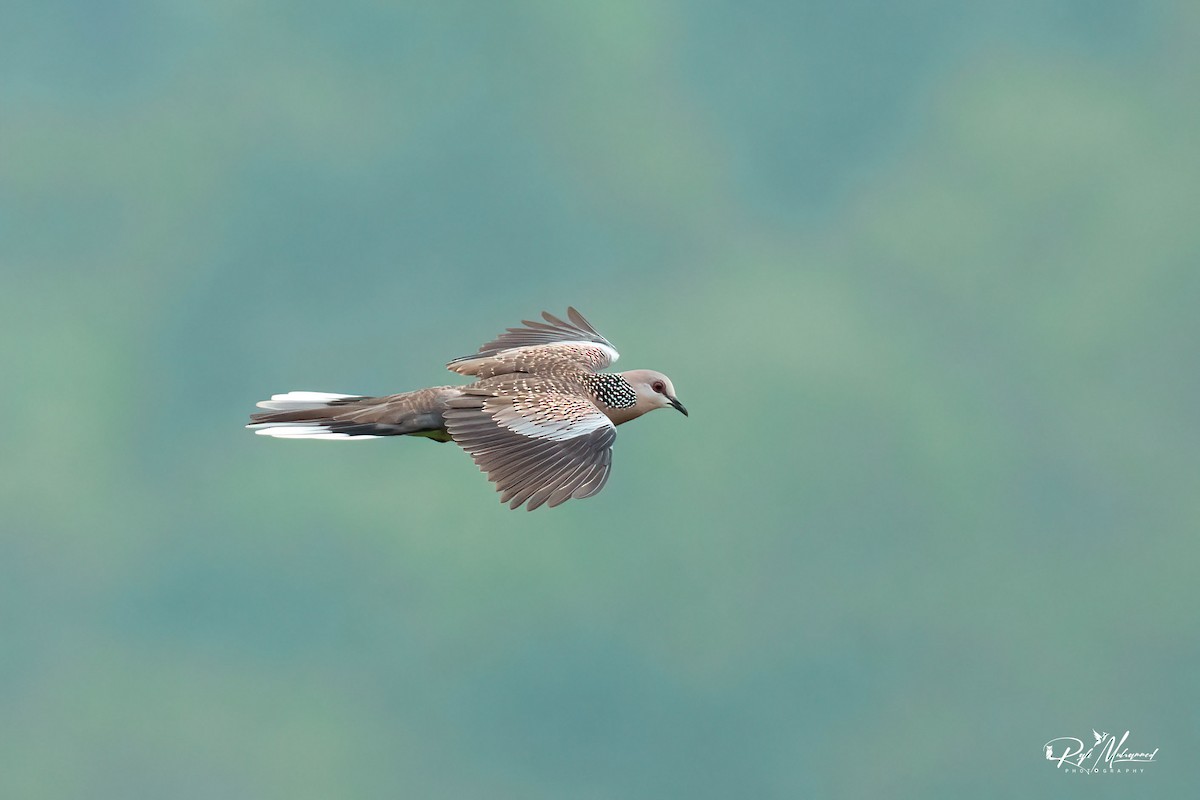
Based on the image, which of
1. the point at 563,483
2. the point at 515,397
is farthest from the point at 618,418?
the point at 563,483

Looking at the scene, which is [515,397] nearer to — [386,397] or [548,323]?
[386,397]

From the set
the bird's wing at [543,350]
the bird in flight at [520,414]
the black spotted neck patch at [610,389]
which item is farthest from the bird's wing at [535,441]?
the bird's wing at [543,350]

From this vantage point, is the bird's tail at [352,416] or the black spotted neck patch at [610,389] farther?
the black spotted neck patch at [610,389]

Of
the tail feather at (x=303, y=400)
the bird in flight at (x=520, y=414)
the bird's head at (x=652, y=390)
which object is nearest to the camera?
the bird in flight at (x=520, y=414)

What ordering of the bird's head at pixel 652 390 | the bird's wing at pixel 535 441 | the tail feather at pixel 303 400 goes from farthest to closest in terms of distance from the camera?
the bird's head at pixel 652 390 → the tail feather at pixel 303 400 → the bird's wing at pixel 535 441

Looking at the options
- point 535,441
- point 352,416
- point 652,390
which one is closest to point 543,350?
point 652,390

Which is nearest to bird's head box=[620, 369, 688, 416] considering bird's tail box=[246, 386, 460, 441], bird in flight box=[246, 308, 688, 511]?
bird in flight box=[246, 308, 688, 511]

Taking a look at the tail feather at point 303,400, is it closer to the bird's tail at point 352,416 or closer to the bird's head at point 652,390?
the bird's tail at point 352,416

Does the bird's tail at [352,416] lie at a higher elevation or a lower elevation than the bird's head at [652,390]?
lower

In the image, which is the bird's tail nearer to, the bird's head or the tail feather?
the tail feather
